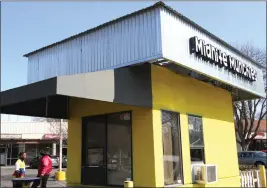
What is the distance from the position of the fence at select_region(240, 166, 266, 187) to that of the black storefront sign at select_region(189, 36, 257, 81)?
151 inches

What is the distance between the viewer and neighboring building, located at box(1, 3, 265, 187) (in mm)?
8094

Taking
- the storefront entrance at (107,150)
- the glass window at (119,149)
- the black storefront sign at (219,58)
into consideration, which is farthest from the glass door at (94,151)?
the black storefront sign at (219,58)

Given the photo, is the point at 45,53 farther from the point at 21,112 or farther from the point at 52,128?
the point at 52,128

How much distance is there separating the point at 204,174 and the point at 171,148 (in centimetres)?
138

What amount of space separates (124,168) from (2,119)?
4296cm

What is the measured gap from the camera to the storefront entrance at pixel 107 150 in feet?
30.1

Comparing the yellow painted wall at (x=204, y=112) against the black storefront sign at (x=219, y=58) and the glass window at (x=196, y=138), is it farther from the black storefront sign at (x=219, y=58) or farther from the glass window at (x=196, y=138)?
the black storefront sign at (x=219, y=58)

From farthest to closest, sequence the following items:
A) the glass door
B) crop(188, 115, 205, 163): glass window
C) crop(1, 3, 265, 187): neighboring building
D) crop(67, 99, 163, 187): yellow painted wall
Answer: crop(188, 115, 205, 163): glass window
the glass door
crop(67, 99, 163, 187): yellow painted wall
crop(1, 3, 265, 187): neighboring building

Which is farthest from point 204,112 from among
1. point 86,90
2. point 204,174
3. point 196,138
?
point 86,90

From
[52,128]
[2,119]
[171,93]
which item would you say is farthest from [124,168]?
[2,119]

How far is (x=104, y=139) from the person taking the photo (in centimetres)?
968

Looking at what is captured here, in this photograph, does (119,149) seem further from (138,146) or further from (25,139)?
(25,139)

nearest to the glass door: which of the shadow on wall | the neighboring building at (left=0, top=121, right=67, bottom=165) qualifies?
the shadow on wall

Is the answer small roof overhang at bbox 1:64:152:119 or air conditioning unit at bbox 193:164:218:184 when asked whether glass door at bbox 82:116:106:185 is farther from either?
air conditioning unit at bbox 193:164:218:184
